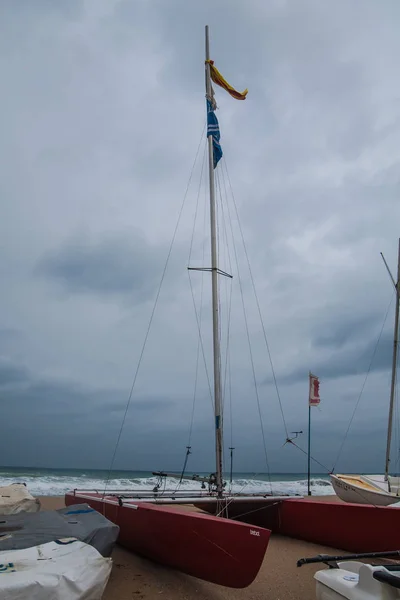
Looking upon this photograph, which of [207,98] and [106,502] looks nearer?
[106,502]

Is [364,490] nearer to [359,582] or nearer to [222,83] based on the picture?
[359,582]

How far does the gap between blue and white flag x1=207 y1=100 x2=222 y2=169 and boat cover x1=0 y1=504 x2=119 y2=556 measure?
8.32 m

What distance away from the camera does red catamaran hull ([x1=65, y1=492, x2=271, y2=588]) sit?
5.11m

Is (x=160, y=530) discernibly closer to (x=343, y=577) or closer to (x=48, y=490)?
(x=343, y=577)

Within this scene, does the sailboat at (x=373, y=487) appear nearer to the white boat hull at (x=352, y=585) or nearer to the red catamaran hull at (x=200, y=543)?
the red catamaran hull at (x=200, y=543)

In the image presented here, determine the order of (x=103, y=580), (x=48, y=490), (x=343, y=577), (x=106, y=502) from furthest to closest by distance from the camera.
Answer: (x=48, y=490) < (x=106, y=502) < (x=103, y=580) < (x=343, y=577)

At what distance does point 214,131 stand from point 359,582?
968cm

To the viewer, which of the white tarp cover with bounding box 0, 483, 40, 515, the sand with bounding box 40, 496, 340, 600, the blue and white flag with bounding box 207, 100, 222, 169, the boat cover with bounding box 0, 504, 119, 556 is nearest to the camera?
the boat cover with bounding box 0, 504, 119, 556

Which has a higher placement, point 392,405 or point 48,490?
point 392,405

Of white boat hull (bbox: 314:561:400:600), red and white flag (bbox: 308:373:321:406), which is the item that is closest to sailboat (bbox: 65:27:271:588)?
white boat hull (bbox: 314:561:400:600)

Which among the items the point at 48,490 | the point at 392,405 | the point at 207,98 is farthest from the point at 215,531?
the point at 48,490

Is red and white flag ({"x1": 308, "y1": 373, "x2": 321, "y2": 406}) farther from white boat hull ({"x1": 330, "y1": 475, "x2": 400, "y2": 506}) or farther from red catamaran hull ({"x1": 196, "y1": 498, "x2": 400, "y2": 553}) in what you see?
red catamaran hull ({"x1": 196, "y1": 498, "x2": 400, "y2": 553})

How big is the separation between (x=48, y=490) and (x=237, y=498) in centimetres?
1889

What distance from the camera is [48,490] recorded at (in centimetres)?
2298
